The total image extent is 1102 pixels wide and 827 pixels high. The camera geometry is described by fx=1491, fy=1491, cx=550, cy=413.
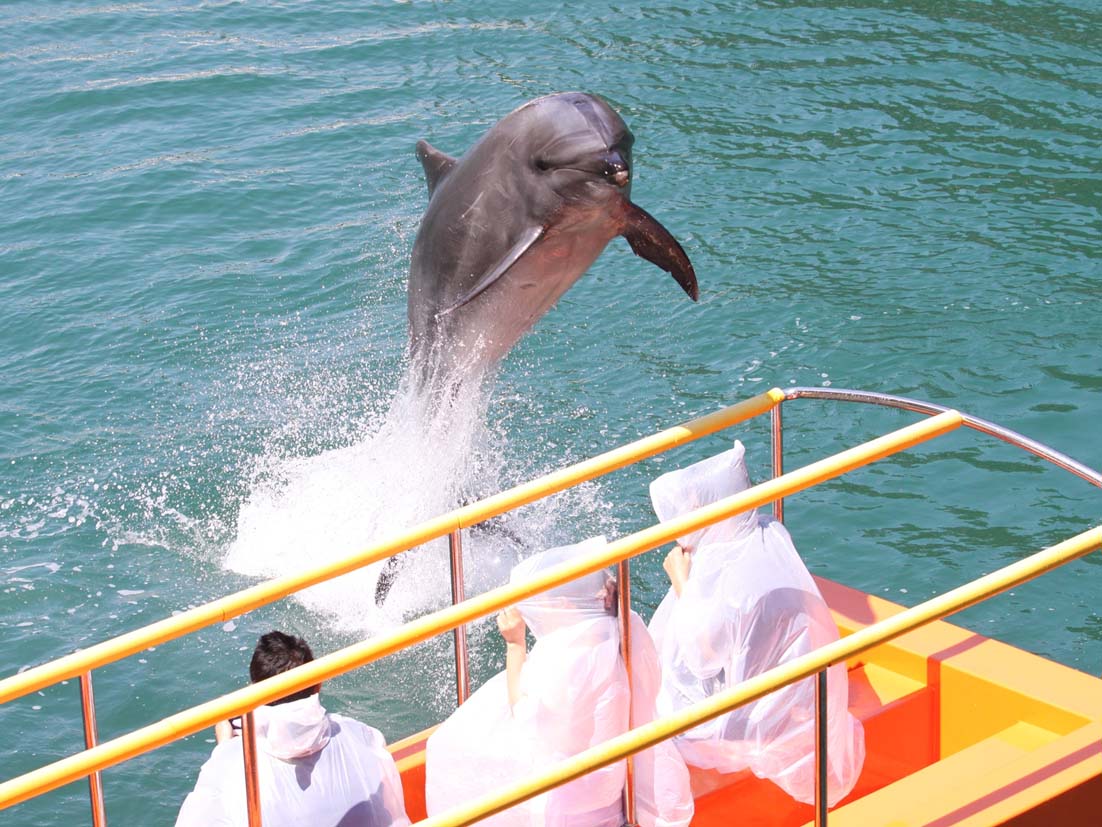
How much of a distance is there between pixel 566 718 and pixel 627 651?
24cm

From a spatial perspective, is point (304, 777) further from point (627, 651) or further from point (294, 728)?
point (627, 651)

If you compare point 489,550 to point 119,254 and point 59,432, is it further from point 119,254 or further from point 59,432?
point 119,254

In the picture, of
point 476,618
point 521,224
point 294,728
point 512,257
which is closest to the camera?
point 476,618

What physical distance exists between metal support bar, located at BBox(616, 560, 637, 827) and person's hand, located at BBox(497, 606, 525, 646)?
0.31 meters

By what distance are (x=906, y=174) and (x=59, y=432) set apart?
7.17 meters

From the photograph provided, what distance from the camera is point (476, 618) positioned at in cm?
323

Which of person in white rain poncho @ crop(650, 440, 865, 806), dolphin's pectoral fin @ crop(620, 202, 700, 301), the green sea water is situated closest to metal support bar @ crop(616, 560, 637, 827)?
person in white rain poncho @ crop(650, 440, 865, 806)

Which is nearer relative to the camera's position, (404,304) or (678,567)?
(678,567)

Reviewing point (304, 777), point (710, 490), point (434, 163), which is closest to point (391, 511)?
point (434, 163)

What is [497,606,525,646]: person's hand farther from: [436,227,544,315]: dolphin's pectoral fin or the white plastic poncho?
[436,227,544,315]: dolphin's pectoral fin

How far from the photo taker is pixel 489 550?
8688 mm

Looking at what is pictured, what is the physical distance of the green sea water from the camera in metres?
8.14

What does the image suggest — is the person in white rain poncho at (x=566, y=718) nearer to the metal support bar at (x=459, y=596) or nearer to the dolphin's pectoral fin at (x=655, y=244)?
the metal support bar at (x=459, y=596)

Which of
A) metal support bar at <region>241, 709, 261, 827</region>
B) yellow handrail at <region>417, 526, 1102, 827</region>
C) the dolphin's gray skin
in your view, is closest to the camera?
yellow handrail at <region>417, 526, 1102, 827</region>
